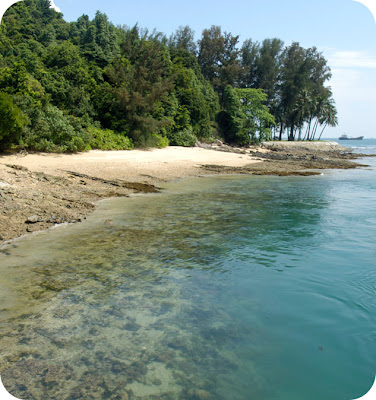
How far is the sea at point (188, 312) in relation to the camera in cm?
350

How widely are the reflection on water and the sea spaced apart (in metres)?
0.02

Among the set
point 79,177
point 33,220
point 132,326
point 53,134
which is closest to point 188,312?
point 132,326

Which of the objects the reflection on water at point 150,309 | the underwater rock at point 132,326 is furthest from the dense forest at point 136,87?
the underwater rock at point 132,326

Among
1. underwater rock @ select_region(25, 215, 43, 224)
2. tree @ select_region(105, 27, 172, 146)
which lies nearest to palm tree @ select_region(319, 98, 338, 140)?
tree @ select_region(105, 27, 172, 146)

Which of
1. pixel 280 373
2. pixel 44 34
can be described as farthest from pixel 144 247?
pixel 44 34

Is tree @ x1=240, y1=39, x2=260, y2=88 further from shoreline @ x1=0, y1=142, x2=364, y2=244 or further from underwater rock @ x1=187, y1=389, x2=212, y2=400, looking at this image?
underwater rock @ x1=187, y1=389, x2=212, y2=400

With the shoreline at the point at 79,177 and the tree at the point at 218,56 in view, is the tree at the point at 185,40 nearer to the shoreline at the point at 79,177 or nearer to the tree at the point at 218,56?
the tree at the point at 218,56

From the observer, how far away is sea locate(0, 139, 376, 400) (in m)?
3.50

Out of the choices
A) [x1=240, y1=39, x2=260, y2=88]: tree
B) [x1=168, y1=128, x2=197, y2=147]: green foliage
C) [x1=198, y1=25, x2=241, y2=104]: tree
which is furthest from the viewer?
[x1=240, y1=39, x2=260, y2=88]: tree

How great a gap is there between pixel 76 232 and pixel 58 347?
4761 mm

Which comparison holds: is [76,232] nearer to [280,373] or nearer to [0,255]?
[0,255]

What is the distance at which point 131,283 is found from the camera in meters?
5.68

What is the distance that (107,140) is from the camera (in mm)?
24719

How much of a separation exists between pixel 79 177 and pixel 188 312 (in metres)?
11.8
